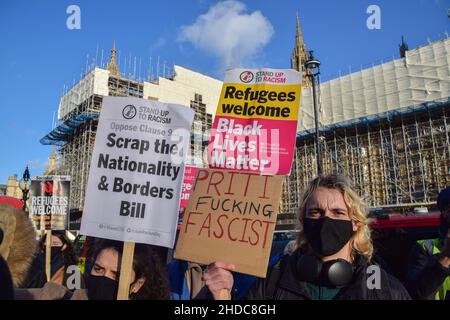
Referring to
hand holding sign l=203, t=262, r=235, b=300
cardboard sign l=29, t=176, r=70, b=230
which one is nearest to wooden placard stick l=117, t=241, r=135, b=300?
hand holding sign l=203, t=262, r=235, b=300

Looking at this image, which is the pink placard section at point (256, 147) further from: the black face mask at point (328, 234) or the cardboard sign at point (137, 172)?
the black face mask at point (328, 234)

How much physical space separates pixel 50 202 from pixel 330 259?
4.84 metres

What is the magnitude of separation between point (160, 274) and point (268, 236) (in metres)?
0.85

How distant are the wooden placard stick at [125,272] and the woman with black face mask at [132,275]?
0.46 feet

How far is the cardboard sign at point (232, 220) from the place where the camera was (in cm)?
248

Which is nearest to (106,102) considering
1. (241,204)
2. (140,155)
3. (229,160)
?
(140,155)

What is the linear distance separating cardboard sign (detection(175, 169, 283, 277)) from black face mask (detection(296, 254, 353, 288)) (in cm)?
23

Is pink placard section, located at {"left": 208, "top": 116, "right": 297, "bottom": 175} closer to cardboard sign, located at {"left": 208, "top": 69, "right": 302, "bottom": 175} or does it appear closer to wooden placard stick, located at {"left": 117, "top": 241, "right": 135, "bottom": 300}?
cardboard sign, located at {"left": 208, "top": 69, "right": 302, "bottom": 175}

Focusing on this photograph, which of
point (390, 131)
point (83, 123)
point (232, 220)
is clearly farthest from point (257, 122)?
point (83, 123)

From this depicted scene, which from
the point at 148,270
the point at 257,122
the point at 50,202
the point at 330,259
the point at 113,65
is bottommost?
the point at 148,270

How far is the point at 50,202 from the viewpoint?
593 centimetres

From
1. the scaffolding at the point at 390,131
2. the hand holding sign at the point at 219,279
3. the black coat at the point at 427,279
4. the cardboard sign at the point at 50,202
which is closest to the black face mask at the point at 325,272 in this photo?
the hand holding sign at the point at 219,279

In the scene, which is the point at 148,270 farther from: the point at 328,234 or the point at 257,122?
the point at 257,122
